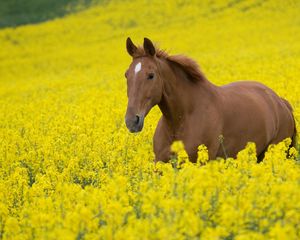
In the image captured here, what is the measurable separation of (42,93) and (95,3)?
2802 cm

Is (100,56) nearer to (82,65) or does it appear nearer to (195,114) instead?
(82,65)

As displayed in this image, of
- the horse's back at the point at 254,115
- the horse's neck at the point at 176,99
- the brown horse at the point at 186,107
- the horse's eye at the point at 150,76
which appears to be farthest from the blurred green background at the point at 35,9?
the horse's eye at the point at 150,76

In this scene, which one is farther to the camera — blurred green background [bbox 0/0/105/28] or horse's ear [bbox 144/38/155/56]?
blurred green background [bbox 0/0/105/28]

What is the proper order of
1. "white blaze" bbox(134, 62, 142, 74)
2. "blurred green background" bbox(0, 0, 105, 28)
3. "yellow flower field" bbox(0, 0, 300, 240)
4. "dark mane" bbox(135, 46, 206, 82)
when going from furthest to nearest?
"blurred green background" bbox(0, 0, 105, 28) < "dark mane" bbox(135, 46, 206, 82) < "white blaze" bbox(134, 62, 142, 74) < "yellow flower field" bbox(0, 0, 300, 240)

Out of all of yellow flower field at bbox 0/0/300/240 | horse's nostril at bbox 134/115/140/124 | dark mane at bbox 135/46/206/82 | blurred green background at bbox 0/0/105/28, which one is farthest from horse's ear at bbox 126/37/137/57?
blurred green background at bbox 0/0/105/28

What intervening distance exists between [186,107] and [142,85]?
726 millimetres

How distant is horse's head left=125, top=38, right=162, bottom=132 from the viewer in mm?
6562

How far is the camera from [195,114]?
7.22 metres

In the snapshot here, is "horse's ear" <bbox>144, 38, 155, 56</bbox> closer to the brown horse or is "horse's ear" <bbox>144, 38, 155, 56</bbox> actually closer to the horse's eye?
the brown horse

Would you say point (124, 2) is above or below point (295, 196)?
above

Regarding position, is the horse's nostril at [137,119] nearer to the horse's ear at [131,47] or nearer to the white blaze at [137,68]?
the white blaze at [137,68]

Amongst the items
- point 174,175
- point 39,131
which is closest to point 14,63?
point 39,131

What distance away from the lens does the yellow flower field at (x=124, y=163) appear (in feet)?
13.8

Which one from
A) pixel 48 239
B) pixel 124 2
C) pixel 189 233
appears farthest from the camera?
pixel 124 2
